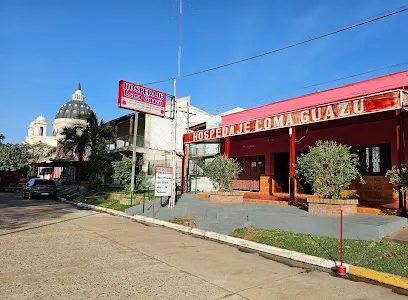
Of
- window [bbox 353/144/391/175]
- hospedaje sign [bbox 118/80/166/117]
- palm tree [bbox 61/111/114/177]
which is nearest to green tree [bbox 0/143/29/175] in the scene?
palm tree [bbox 61/111/114/177]

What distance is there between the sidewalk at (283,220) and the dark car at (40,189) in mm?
13729

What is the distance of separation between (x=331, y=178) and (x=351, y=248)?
301 cm

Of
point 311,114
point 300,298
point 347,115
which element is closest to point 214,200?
point 311,114

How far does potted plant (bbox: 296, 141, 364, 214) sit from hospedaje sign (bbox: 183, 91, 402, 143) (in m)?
1.92

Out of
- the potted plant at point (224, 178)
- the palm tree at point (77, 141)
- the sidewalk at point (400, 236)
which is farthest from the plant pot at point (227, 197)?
the palm tree at point (77, 141)

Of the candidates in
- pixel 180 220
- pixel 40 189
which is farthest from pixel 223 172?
pixel 40 189

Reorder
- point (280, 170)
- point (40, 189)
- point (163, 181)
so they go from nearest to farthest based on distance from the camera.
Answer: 1. point (163, 181)
2. point (280, 170)
3. point (40, 189)

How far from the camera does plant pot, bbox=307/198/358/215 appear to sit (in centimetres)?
1008

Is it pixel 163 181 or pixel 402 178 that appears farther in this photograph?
pixel 163 181

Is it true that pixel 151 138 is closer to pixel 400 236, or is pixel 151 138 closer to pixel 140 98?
pixel 140 98

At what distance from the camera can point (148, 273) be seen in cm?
599

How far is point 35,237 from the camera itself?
31.0 ft

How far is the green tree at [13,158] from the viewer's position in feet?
216

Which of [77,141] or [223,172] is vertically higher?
[77,141]
